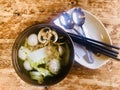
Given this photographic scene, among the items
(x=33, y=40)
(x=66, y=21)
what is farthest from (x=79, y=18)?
(x=33, y=40)

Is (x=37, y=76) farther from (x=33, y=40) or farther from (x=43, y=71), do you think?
(x=33, y=40)

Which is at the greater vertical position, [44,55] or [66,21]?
[66,21]

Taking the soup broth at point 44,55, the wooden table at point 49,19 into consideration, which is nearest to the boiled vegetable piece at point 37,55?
the soup broth at point 44,55

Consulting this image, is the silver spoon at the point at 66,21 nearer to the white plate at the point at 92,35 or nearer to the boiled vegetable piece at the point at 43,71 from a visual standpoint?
the white plate at the point at 92,35

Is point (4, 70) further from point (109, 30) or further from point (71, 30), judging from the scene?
point (109, 30)

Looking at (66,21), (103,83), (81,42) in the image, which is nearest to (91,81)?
Answer: (103,83)

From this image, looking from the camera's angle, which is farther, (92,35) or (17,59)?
(92,35)
